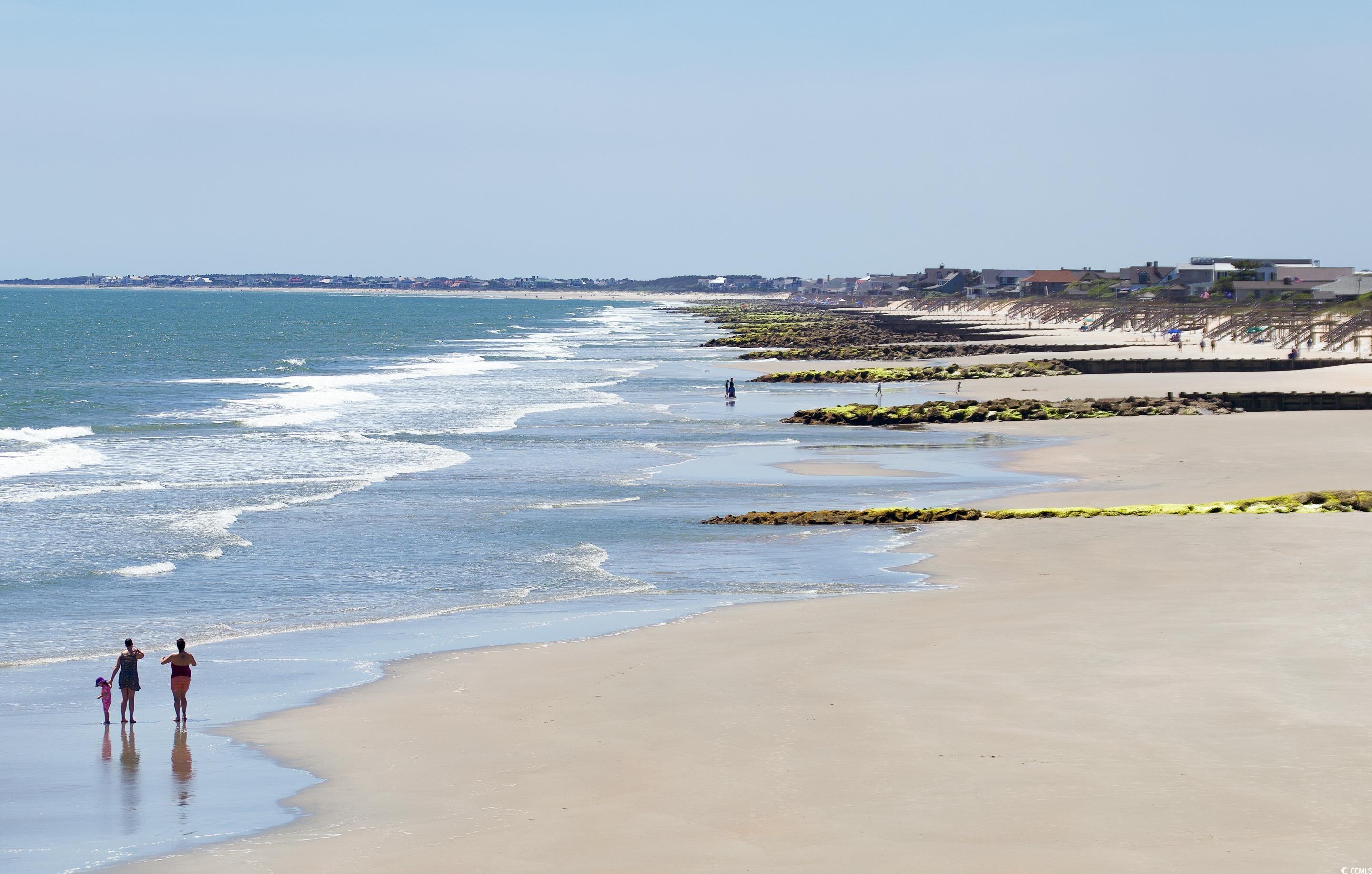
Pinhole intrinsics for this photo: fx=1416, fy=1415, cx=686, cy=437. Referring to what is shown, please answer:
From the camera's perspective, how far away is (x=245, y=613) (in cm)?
2023

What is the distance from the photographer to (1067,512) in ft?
88.2

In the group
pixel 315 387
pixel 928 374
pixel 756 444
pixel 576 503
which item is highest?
pixel 928 374

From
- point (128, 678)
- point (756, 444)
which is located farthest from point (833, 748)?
point (756, 444)

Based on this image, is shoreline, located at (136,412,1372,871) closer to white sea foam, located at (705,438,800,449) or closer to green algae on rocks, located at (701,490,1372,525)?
green algae on rocks, located at (701,490,1372,525)

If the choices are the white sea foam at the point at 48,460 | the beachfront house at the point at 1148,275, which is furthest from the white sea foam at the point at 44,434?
the beachfront house at the point at 1148,275

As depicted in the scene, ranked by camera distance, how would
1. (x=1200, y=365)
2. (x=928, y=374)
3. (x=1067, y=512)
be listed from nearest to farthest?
(x=1067, y=512) → (x=1200, y=365) → (x=928, y=374)

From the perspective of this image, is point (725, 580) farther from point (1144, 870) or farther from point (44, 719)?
point (1144, 870)

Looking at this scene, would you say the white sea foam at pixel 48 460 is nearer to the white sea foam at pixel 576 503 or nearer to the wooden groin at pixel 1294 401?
the white sea foam at pixel 576 503

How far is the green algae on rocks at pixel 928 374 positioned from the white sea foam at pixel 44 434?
3209 cm

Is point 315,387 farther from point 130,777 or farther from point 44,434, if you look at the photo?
point 130,777

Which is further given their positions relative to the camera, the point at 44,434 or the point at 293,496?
the point at 44,434

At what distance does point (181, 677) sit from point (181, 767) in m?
1.62

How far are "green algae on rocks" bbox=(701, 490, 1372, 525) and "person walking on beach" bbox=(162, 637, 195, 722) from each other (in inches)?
542

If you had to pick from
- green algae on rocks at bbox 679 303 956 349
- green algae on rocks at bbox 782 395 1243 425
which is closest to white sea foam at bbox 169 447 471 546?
green algae on rocks at bbox 782 395 1243 425
